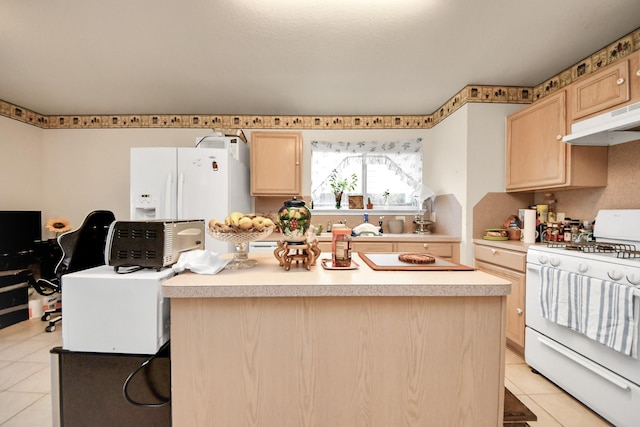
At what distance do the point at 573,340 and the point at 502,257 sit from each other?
788 millimetres

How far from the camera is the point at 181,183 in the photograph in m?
→ 2.67

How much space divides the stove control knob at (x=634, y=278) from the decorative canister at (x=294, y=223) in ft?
5.53

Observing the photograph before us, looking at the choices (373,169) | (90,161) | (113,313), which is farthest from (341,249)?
(90,161)

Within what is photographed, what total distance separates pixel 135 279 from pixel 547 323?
2.52 m

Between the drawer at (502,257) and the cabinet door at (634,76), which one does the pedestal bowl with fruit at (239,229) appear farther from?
the cabinet door at (634,76)

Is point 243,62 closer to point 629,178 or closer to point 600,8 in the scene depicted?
point 600,8

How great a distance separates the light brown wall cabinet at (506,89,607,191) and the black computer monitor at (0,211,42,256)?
5.25m

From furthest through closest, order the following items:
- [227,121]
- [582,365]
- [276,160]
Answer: [227,121] < [276,160] < [582,365]

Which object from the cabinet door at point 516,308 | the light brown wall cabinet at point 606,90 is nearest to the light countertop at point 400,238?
the cabinet door at point 516,308

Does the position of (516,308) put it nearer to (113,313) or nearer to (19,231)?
(113,313)

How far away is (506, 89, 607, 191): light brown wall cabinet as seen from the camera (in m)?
2.18

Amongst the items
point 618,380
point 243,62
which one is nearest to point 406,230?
point 618,380

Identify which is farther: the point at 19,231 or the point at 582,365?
the point at 19,231

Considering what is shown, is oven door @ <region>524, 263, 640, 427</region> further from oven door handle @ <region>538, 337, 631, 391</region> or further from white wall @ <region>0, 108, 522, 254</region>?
white wall @ <region>0, 108, 522, 254</region>
